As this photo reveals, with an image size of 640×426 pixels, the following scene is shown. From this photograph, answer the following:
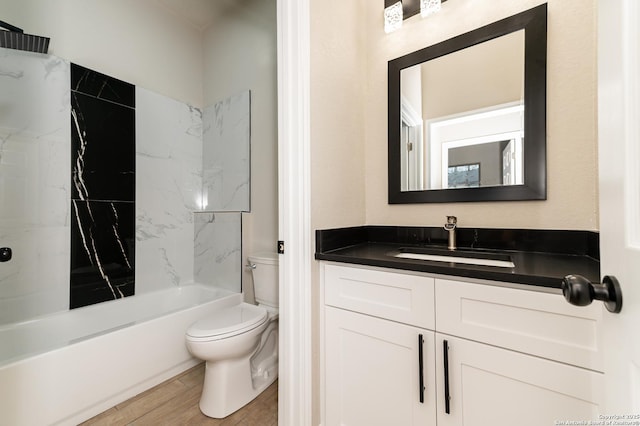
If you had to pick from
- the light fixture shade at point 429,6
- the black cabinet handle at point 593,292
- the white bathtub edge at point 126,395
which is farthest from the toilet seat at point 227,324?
the light fixture shade at point 429,6

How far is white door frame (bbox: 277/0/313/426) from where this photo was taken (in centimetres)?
118

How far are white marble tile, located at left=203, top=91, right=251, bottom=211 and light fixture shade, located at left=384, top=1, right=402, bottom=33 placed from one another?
125 cm

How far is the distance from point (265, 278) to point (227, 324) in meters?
0.50

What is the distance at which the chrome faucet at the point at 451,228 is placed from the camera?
4.29ft

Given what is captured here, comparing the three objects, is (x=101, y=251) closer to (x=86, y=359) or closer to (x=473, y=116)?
(x=86, y=359)

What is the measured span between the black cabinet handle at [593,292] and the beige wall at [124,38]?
9.55ft

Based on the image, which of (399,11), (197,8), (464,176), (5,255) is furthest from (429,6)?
(5,255)

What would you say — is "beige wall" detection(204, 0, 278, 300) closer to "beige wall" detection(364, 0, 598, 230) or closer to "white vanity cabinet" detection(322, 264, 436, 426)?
"beige wall" detection(364, 0, 598, 230)

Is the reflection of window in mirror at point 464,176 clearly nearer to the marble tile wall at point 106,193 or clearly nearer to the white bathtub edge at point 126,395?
the marble tile wall at point 106,193

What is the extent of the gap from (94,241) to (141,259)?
1.19 feet

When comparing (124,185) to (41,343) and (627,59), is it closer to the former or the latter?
(41,343)

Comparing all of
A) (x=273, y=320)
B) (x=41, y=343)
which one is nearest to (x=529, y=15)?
(x=273, y=320)

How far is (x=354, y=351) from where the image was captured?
1131 mm

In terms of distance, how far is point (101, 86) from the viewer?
6.64ft
